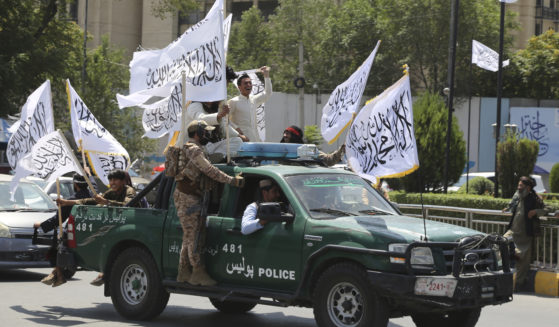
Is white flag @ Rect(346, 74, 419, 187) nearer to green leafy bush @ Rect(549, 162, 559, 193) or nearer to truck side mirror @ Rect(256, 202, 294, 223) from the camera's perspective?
truck side mirror @ Rect(256, 202, 294, 223)

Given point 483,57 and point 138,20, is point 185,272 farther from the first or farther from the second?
point 138,20

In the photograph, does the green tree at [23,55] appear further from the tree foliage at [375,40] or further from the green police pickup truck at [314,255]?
the tree foliage at [375,40]

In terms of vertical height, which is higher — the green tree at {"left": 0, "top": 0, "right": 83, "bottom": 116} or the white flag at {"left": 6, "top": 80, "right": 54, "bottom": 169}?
the green tree at {"left": 0, "top": 0, "right": 83, "bottom": 116}

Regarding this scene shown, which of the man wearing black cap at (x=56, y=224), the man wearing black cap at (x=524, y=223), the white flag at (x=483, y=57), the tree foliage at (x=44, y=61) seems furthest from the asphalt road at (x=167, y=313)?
the white flag at (x=483, y=57)

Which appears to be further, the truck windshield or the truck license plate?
the truck windshield

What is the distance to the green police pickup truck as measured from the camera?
27.1ft

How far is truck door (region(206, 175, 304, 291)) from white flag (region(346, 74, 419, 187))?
115 centimetres

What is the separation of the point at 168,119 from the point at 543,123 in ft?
136

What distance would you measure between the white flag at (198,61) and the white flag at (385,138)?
1.59 metres

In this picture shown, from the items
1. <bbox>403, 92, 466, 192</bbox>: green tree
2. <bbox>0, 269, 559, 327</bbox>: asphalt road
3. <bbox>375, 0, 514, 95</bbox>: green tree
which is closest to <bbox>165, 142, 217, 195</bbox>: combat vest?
<bbox>0, 269, 559, 327</bbox>: asphalt road

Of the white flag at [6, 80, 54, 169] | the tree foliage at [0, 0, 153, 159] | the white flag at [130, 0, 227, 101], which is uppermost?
the tree foliage at [0, 0, 153, 159]

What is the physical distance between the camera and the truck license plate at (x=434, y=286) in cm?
811

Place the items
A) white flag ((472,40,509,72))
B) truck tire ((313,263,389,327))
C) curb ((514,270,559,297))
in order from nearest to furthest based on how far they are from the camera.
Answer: truck tire ((313,263,389,327)), curb ((514,270,559,297)), white flag ((472,40,509,72))

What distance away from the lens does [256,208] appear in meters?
9.28
